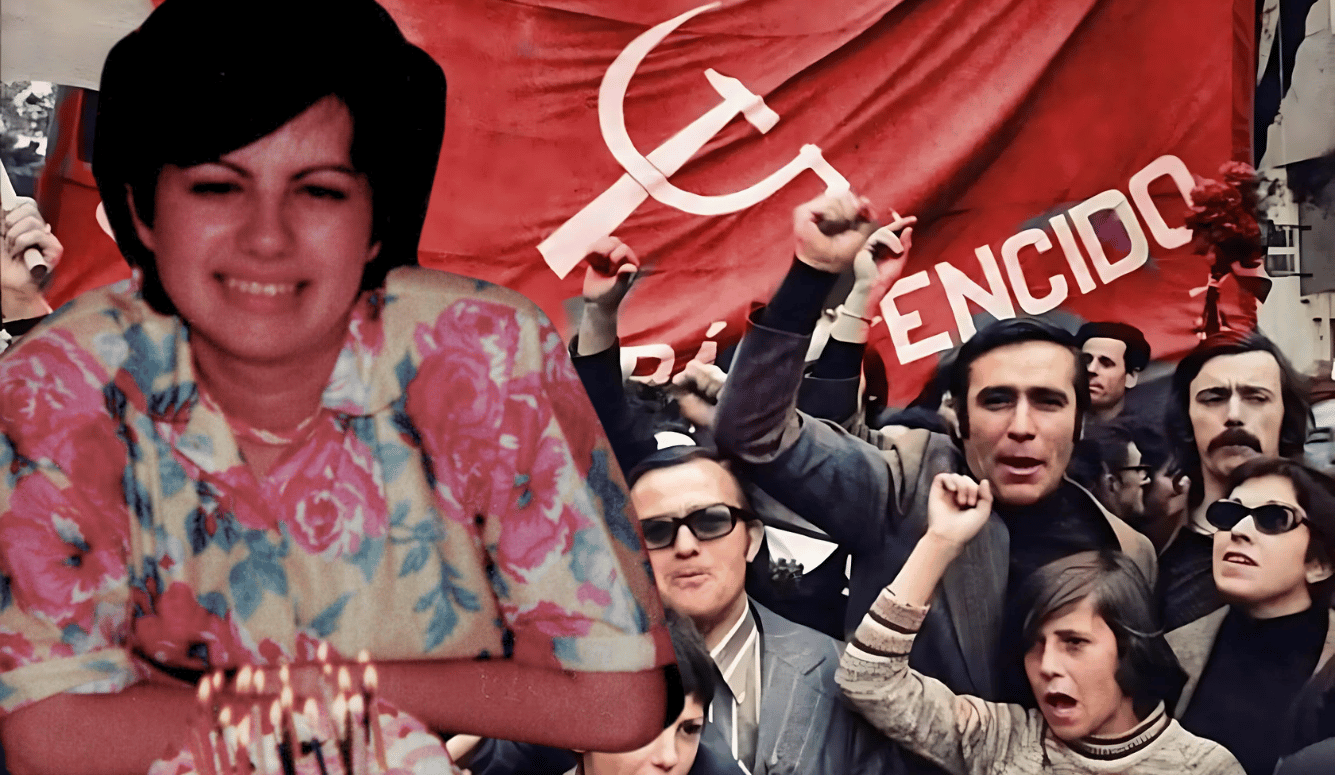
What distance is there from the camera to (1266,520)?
2434 millimetres

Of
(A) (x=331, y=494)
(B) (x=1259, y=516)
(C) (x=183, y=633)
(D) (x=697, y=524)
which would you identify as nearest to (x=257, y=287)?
(A) (x=331, y=494)

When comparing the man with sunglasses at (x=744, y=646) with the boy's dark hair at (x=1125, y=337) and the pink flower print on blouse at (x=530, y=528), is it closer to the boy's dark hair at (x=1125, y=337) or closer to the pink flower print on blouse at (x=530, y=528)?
the pink flower print on blouse at (x=530, y=528)

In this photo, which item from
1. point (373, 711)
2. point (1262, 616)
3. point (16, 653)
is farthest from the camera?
point (1262, 616)

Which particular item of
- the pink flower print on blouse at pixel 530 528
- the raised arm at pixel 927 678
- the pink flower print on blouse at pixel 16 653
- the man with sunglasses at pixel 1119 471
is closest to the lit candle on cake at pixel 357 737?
the pink flower print on blouse at pixel 530 528

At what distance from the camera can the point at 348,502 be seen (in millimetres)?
2215

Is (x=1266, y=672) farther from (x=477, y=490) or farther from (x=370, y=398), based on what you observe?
(x=370, y=398)

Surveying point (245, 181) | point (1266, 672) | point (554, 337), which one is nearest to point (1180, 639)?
point (1266, 672)

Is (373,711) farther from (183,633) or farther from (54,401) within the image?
(54,401)

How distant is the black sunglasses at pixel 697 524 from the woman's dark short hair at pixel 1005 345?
0.48 m

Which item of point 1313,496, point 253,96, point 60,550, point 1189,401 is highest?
point 253,96

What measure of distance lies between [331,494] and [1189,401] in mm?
1693

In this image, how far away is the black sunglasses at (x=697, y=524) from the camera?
2316mm

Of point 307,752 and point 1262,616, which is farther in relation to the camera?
point 1262,616

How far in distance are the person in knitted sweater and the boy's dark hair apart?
0.38 meters
